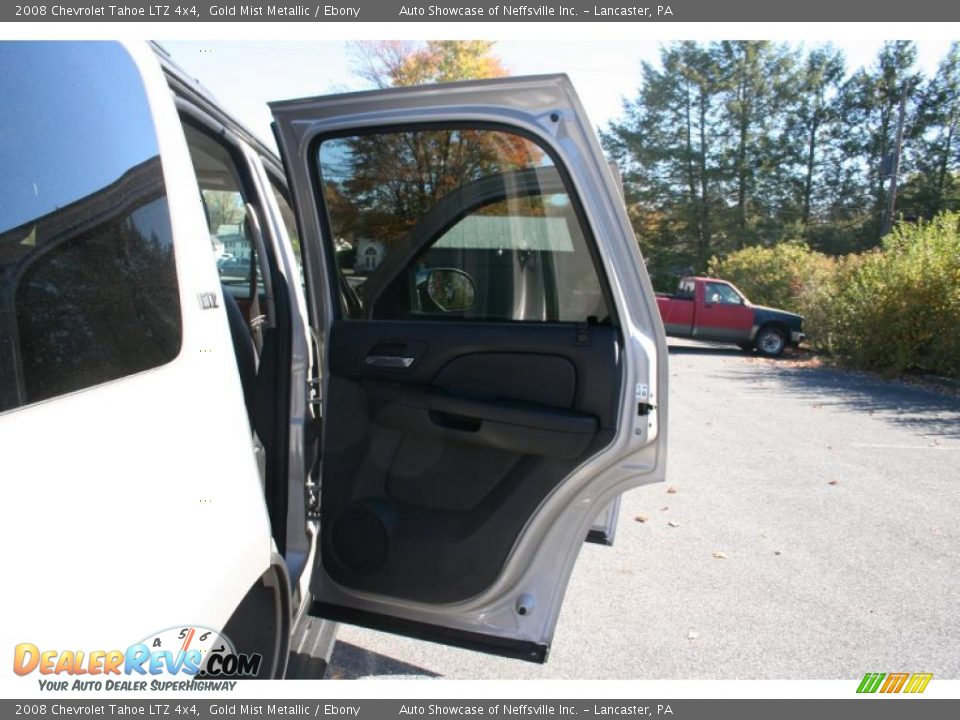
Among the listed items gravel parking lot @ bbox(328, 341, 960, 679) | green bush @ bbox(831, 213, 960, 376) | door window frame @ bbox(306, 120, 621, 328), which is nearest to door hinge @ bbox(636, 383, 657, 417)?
door window frame @ bbox(306, 120, 621, 328)

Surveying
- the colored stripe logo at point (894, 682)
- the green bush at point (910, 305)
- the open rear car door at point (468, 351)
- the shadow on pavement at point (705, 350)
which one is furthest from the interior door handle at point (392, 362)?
the shadow on pavement at point (705, 350)

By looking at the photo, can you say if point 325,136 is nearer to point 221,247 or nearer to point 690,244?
point 221,247

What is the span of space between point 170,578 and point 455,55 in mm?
11107

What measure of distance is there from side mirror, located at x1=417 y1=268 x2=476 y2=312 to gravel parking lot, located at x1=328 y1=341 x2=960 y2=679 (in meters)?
1.64

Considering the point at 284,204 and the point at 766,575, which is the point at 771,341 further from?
the point at 284,204

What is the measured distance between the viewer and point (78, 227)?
145cm

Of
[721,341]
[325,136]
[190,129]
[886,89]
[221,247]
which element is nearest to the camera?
[190,129]

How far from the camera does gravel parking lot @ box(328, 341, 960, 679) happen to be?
3.29 meters

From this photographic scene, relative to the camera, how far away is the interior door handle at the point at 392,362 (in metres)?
2.70

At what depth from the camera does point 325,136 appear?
8.91 ft

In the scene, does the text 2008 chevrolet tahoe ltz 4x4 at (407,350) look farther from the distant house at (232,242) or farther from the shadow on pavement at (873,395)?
the shadow on pavement at (873,395)

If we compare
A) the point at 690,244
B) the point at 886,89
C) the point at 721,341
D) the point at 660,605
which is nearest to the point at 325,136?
the point at 660,605

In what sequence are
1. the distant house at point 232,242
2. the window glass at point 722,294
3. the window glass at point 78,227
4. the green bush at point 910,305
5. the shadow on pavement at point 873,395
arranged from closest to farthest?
the window glass at point 78,227
the distant house at point 232,242
the shadow on pavement at point 873,395
the green bush at point 910,305
the window glass at point 722,294

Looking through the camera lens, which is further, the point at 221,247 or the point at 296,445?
the point at 221,247
